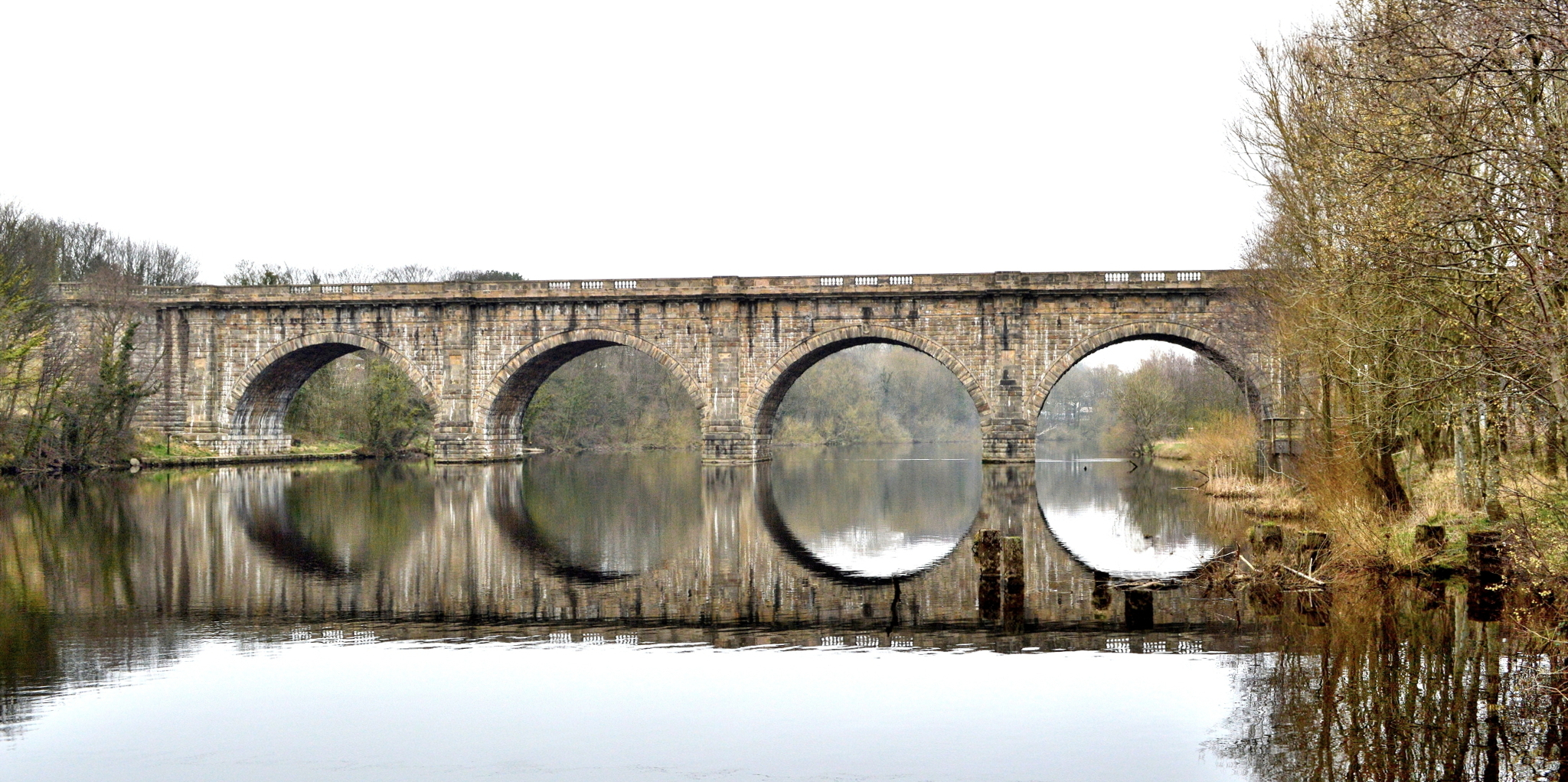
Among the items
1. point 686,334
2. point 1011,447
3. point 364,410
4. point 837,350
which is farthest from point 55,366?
point 1011,447

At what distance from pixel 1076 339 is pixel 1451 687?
113ft

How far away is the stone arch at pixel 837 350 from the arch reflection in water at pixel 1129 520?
167 inches

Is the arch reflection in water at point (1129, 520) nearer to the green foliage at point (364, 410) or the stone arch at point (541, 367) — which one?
the stone arch at point (541, 367)

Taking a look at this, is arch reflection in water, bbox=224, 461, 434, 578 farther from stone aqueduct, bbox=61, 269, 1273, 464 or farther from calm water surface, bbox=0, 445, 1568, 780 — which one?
stone aqueduct, bbox=61, 269, 1273, 464

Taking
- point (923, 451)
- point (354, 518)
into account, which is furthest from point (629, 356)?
point (354, 518)

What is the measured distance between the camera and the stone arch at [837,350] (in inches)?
1752

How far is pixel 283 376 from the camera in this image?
5172cm

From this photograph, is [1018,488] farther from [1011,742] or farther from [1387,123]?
[1011,742]

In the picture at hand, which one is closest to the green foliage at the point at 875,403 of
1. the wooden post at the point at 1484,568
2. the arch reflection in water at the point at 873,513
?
the arch reflection in water at the point at 873,513

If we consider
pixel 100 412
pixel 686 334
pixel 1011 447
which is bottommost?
pixel 1011 447

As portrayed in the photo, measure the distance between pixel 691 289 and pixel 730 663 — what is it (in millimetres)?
34404

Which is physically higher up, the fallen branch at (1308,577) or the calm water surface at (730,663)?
the fallen branch at (1308,577)

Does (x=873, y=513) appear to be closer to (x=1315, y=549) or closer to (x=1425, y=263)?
(x=1315, y=549)

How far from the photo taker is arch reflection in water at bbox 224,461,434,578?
65.7 feet
